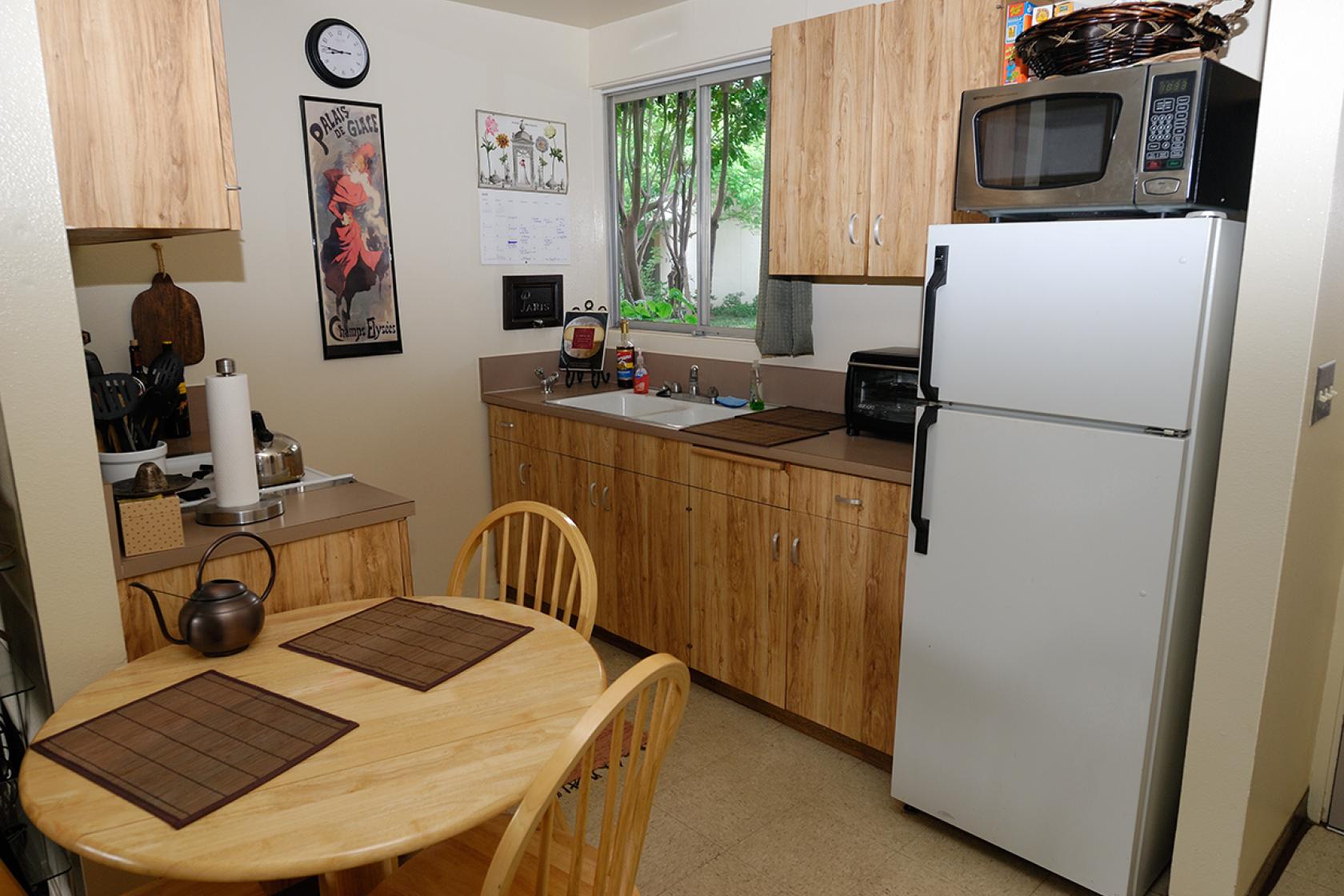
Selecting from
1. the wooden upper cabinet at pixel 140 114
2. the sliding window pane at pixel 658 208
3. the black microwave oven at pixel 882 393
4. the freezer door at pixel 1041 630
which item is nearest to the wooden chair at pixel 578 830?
the freezer door at pixel 1041 630

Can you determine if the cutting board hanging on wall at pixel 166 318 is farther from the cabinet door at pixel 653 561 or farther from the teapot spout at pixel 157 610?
the cabinet door at pixel 653 561

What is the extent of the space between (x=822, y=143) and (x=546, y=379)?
5.46ft

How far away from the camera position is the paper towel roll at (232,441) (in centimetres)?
196

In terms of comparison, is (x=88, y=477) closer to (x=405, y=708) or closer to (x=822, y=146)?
(x=405, y=708)

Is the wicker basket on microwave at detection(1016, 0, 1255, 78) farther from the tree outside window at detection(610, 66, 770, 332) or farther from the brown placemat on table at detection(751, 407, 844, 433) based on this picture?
the tree outside window at detection(610, 66, 770, 332)

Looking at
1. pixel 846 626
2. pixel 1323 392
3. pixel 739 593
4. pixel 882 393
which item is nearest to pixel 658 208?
pixel 882 393

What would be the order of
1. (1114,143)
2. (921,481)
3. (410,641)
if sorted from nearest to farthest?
(410,641), (1114,143), (921,481)

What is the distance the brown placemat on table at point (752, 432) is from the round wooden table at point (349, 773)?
1.21m

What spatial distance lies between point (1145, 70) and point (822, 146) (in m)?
1.07

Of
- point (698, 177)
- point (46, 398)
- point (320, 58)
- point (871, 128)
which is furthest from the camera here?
point (698, 177)

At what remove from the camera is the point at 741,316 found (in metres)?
3.69

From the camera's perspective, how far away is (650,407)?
375 cm

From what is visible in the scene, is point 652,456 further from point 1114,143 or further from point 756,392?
point 1114,143

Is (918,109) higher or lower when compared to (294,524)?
higher
